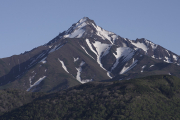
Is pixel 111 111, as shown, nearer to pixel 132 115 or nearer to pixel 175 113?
pixel 132 115

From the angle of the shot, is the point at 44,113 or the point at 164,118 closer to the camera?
the point at 164,118

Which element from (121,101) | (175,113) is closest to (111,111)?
(121,101)

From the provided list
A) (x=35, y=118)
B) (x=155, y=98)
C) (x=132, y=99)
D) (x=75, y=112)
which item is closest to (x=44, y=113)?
(x=35, y=118)

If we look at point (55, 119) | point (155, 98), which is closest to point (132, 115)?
point (155, 98)

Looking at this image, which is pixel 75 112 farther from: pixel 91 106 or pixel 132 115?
pixel 132 115

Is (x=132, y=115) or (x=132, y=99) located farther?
(x=132, y=99)

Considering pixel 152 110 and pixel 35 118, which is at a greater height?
pixel 35 118

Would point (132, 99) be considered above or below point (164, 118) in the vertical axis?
above
